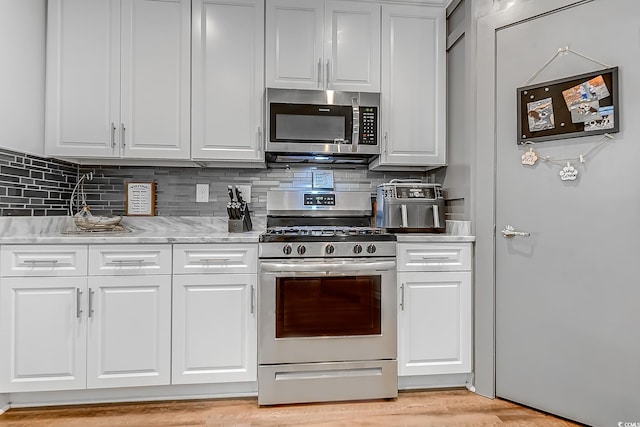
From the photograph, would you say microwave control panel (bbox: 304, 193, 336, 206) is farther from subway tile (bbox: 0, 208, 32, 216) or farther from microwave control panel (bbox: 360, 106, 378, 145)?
subway tile (bbox: 0, 208, 32, 216)

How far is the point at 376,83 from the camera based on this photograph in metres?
2.37

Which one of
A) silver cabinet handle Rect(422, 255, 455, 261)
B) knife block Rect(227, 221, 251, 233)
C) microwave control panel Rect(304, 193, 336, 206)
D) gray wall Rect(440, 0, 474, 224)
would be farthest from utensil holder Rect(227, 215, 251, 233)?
gray wall Rect(440, 0, 474, 224)

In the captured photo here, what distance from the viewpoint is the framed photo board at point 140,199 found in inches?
→ 98.6

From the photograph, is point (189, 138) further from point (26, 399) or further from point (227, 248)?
point (26, 399)

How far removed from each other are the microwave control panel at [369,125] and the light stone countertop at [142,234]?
687 millimetres

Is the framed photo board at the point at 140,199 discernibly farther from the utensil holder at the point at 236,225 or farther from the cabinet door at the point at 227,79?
the utensil holder at the point at 236,225

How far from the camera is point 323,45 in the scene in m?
2.33

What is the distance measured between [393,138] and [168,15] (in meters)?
1.67

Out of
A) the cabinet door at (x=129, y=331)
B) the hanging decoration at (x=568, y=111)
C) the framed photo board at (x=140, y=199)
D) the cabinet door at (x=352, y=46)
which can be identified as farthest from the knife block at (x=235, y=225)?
the hanging decoration at (x=568, y=111)

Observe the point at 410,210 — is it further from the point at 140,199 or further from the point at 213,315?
the point at 140,199

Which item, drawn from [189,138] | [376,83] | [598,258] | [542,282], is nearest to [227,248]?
[189,138]

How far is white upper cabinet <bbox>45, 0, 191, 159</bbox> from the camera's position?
2.15m

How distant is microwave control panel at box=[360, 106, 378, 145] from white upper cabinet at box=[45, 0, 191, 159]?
3.76 ft

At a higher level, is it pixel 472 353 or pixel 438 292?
pixel 438 292
